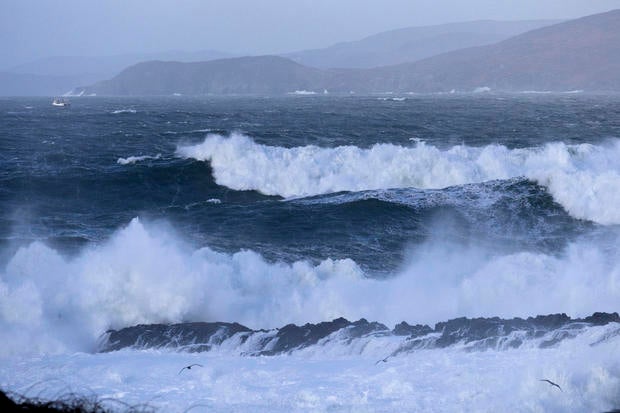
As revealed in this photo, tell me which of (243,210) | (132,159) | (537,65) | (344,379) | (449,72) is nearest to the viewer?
(344,379)

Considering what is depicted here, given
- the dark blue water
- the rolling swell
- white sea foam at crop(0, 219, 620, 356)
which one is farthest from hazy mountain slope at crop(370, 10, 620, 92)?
the rolling swell

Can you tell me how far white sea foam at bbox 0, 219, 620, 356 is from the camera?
468 inches

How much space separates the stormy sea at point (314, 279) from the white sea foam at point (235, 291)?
0.05 meters

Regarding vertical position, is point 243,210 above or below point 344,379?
above

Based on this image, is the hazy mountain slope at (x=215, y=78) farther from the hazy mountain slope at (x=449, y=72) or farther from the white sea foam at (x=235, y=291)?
the white sea foam at (x=235, y=291)

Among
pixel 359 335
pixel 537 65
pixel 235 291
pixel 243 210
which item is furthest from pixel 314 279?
pixel 537 65

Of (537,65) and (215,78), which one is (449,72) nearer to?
(537,65)

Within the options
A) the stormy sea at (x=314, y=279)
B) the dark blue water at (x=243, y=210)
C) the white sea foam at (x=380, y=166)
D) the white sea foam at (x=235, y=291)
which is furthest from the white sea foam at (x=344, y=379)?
the white sea foam at (x=380, y=166)

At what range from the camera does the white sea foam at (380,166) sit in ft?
85.6

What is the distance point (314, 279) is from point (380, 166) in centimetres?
1411

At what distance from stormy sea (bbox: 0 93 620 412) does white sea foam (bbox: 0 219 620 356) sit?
47mm

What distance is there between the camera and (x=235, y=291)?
1356cm

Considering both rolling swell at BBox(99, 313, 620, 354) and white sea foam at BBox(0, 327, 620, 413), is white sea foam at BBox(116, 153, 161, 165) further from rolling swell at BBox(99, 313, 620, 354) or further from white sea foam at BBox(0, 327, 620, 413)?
white sea foam at BBox(0, 327, 620, 413)

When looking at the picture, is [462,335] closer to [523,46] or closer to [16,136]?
[16,136]
